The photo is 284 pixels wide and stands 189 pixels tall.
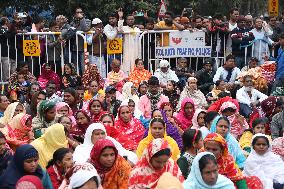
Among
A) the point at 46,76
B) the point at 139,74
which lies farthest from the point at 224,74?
the point at 46,76

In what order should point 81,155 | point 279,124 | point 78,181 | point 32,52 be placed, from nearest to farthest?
1. point 78,181
2. point 81,155
3. point 279,124
4. point 32,52

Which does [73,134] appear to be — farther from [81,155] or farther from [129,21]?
[129,21]

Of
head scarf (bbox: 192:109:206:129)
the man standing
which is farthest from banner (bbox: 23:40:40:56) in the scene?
head scarf (bbox: 192:109:206:129)

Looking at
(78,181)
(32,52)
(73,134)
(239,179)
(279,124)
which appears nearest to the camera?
(78,181)

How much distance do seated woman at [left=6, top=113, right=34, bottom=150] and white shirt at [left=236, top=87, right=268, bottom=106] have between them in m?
4.42

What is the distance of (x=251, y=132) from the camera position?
10.2 metres

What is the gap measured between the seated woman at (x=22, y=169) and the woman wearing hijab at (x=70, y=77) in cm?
662

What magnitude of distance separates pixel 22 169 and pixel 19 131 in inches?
105

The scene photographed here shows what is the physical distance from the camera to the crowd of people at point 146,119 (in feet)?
22.3

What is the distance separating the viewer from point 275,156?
A: 337 inches

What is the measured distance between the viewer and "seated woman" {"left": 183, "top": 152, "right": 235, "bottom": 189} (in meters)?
6.49

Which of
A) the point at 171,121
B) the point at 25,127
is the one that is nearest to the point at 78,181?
the point at 25,127

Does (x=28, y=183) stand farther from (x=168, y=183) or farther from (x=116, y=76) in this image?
(x=116, y=76)

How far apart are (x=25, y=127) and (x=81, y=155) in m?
1.52
